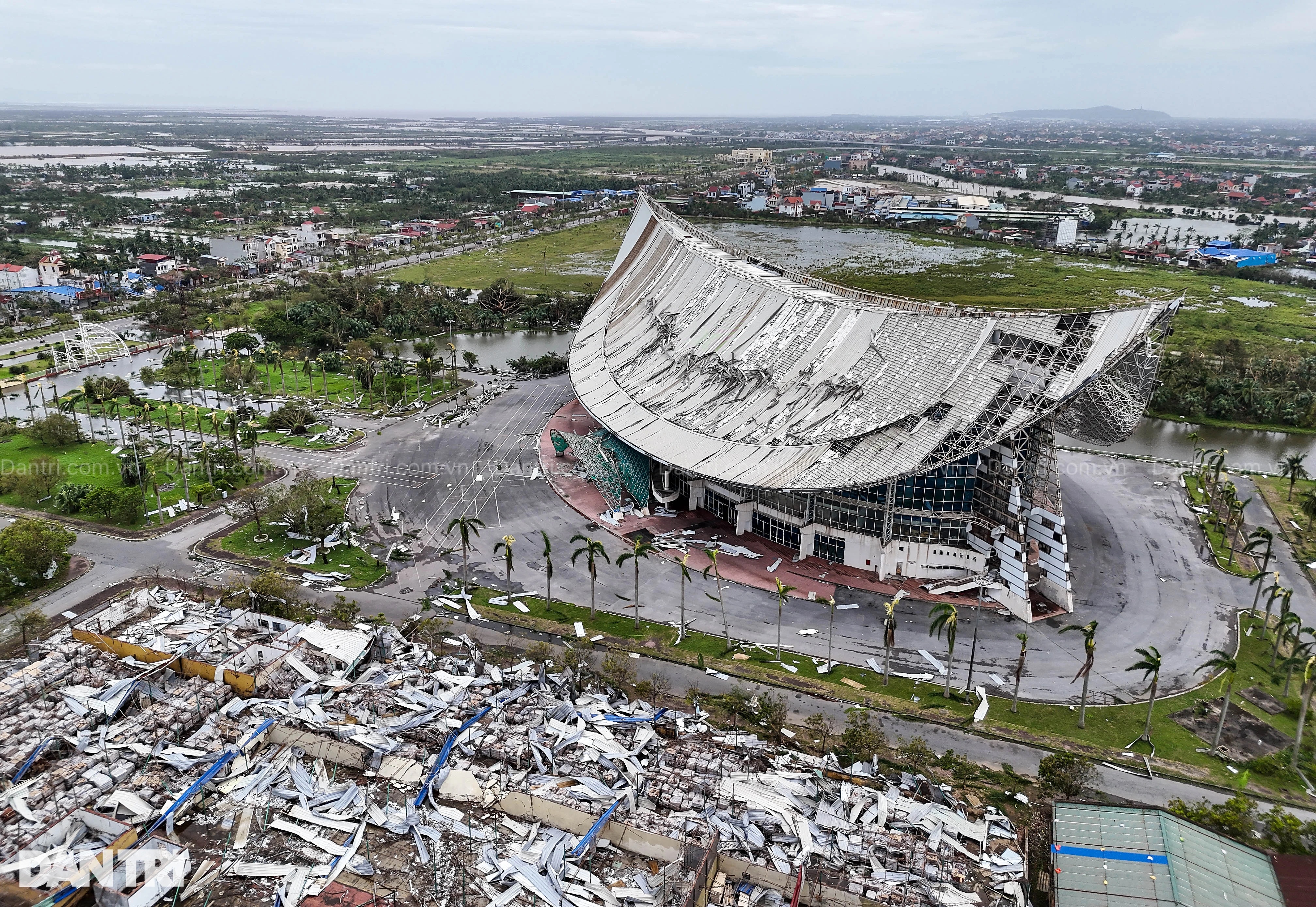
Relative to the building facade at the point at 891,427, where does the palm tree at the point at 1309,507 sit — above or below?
below

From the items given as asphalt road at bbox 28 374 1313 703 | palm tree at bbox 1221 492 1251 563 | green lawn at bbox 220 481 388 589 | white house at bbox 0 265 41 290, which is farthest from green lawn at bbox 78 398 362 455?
palm tree at bbox 1221 492 1251 563

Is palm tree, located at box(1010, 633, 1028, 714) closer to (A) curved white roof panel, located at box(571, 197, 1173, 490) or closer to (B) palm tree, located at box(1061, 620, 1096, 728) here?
(B) palm tree, located at box(1061, 620, 1096, 728)

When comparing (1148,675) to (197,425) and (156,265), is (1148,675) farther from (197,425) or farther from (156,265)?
(156,265)

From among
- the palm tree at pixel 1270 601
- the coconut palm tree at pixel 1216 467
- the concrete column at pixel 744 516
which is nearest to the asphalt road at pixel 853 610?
the palm tree at pixel 1270 601

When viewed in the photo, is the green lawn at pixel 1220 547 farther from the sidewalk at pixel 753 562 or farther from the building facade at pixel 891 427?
the sidewalk at pixel 753 562

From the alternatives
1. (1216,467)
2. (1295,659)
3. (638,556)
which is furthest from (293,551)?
(1216,467)
